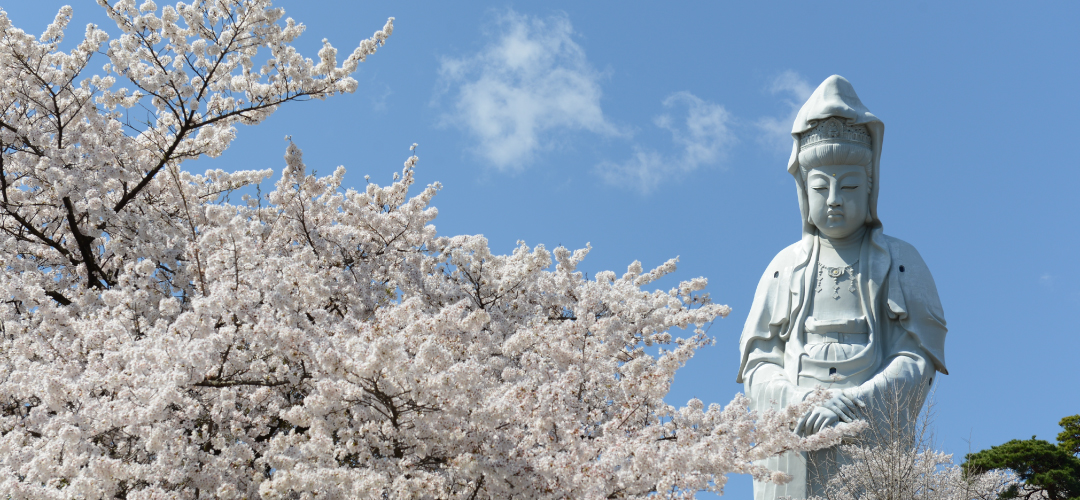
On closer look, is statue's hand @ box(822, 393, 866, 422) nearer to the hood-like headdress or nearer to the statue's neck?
the statue's neck

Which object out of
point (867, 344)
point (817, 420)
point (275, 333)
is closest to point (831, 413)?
point (817, 420)

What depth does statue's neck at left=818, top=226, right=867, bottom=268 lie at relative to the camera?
8.73 metres

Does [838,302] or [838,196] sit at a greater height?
[838,196]

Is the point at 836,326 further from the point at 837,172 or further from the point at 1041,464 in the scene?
the point at 1041,464

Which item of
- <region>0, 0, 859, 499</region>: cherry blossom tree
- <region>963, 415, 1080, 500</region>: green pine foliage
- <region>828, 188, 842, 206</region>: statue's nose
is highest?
<region>963, 415, 1080, 500</region>: green pine foliage

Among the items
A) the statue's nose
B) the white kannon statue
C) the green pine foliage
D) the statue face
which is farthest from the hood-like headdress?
the green pine foliage

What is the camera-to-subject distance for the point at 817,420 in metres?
7.43

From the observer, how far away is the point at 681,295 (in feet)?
36.1

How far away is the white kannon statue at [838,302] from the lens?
798 cm

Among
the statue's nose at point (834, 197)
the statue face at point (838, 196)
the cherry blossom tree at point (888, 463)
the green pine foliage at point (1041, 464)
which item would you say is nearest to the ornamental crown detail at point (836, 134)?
the statue face at point (838, 196)

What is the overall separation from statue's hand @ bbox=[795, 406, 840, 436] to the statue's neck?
1.81 meters

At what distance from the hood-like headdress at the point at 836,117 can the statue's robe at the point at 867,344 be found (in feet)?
1.17

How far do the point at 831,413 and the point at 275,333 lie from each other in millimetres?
4668

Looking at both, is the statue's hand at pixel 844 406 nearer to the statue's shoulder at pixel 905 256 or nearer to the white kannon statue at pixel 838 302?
the white kannon statue at pixel 838 302
